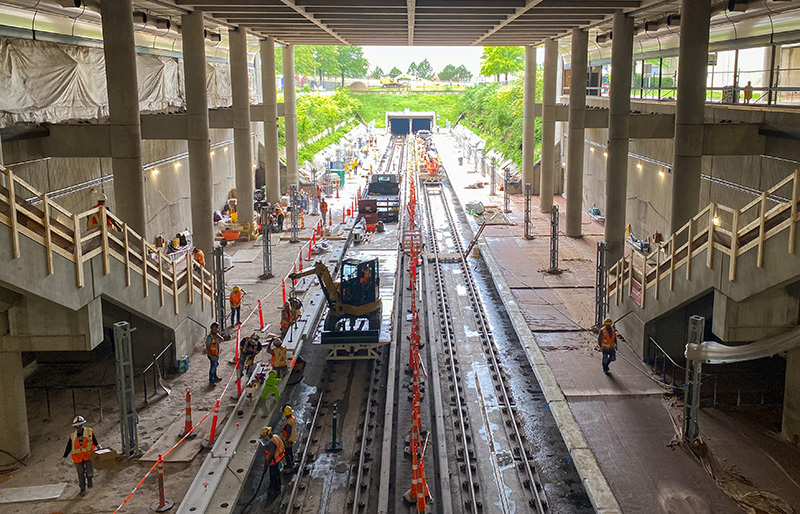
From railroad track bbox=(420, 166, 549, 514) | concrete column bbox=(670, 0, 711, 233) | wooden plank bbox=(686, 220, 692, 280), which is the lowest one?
railroad track bbox=(420, 166, 549, 514)

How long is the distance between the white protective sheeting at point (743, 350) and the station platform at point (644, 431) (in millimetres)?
1632

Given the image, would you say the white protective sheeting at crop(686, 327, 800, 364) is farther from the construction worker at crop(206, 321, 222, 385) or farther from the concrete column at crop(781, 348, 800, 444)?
the construction worker at crop(206, 321, 222, 385)

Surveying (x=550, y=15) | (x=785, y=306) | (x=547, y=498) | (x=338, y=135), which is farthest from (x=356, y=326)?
(x=338, y=135)

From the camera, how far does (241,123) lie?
32.5 meters

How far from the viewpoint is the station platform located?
11586mm

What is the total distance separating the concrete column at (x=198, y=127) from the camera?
76.9 feet

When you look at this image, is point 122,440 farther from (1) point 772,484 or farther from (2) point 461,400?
(1) point 772,484

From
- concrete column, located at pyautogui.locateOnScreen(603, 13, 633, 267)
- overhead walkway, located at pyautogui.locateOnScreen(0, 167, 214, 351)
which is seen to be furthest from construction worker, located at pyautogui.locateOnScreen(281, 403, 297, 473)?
concrete column, located at pyautogui.locateOnScreen(603, 13, 633, 267)

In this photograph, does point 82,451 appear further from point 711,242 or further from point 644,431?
point 711,242

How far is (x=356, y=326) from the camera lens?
700 inches

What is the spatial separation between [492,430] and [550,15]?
1813cm

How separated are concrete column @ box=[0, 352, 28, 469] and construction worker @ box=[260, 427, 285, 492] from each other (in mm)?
4078

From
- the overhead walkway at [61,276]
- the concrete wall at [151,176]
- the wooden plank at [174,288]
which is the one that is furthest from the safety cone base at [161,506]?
the concrete wall at [151,176]

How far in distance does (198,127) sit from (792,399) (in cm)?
1788
